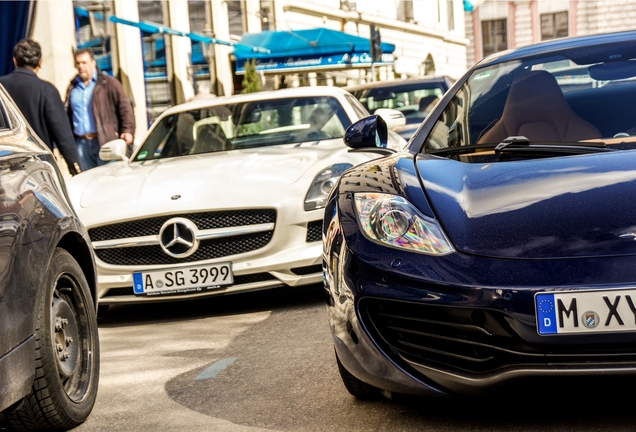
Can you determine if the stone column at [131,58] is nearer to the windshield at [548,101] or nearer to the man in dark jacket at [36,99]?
the man in dark jacket at [36,99]

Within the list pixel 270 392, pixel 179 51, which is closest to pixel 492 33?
pixel 179 51

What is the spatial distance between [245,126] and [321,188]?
1.80m

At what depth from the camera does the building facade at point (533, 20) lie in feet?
232

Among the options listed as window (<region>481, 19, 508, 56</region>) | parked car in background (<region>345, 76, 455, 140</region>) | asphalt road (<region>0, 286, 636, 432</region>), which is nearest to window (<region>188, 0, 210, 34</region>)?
parked car in background (<region>345, 76, 455, 140</region>)

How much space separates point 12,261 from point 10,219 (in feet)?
0.44

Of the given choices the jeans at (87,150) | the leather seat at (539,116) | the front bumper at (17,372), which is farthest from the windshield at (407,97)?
the front bumper at (17,372)

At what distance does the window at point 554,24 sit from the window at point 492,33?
245 cm

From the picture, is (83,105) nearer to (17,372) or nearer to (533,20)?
(17,372)

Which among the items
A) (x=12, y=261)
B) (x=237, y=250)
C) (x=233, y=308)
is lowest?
(x=233, y=308)

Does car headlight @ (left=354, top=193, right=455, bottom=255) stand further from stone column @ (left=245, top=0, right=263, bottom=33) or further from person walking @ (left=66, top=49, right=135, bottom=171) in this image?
stone column @ (left=245, top=0, right=263, bottom=33)

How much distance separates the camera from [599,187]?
3.60m

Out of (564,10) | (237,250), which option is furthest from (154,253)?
(564,10)

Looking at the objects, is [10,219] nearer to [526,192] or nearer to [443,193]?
[443,193]

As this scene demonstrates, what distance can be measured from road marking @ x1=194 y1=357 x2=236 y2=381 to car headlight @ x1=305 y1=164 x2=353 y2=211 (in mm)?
1500
